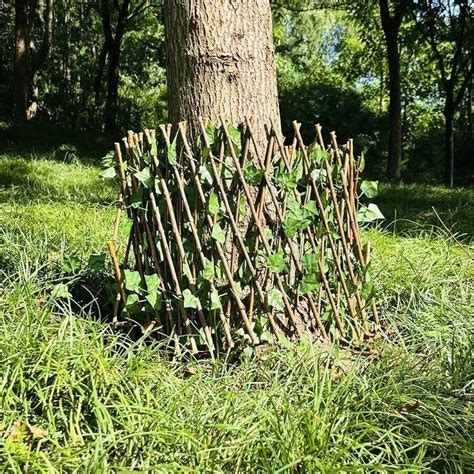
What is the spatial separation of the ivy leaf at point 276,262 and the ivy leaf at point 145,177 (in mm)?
671

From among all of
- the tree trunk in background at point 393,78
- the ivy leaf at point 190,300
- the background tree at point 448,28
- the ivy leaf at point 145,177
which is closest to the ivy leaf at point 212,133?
the ivy leaf at point 145,177

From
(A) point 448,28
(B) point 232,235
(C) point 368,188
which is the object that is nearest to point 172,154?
(B) point 232,235

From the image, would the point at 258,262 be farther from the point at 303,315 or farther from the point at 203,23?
the point at 203,23

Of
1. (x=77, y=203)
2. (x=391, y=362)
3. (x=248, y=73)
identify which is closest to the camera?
(x=391, y=362)

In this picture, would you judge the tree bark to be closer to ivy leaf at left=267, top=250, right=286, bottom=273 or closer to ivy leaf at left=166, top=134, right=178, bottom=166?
ivy leaf at left=166, top=134, right=178, bottom=166

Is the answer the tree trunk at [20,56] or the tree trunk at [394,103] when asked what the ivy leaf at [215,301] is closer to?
the tree trunk at [394,103]

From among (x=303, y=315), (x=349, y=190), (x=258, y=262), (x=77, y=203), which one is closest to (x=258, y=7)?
(x=349, y=190)

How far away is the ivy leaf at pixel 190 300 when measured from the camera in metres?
3.02

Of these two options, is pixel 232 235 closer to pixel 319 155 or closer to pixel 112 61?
pixel 319 155

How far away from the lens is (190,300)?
3.04m

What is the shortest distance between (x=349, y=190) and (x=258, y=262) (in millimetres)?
631

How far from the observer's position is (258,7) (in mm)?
3291

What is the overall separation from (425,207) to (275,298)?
5.32 meters

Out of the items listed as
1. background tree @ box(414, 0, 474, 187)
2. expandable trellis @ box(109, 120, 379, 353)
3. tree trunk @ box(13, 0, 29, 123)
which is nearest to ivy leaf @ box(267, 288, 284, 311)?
expandable trellis @ box(109, 120, 379, 353)
